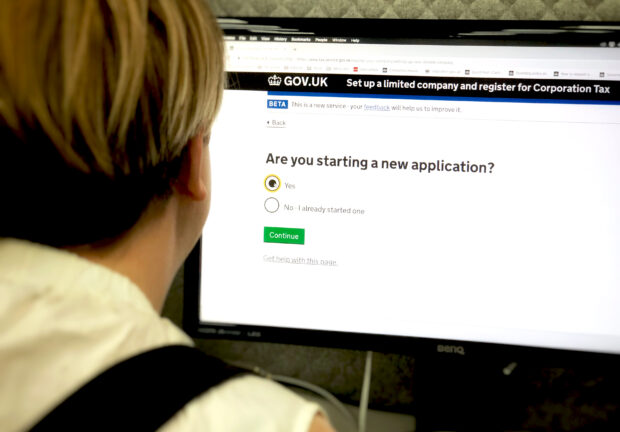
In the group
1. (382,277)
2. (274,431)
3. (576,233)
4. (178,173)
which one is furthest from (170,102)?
(576,233)

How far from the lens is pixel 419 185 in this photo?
1.75ft

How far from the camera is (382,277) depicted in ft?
1.79

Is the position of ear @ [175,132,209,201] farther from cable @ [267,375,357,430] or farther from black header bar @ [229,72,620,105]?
cable @ [267,375,357,430]

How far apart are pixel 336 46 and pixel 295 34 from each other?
0.04 metres

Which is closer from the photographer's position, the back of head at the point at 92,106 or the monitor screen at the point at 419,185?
the back of head at the point at 92,106

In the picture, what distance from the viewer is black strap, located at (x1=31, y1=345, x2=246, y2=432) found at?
0.85 feet

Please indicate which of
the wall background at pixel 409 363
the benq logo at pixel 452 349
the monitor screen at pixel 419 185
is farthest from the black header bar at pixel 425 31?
the benq logo at pixel 452 349

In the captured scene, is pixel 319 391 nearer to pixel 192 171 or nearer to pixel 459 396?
pixel 459 396

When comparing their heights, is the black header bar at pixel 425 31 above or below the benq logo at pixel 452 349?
above

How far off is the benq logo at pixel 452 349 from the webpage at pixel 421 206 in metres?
0.02

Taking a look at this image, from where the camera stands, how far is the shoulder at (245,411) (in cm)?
28

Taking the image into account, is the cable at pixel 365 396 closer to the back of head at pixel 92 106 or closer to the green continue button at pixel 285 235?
the green continue button at pixel 285 235

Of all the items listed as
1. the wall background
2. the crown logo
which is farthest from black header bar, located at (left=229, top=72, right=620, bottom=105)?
the wall background

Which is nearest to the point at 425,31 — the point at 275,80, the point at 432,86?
the point at 432,86
